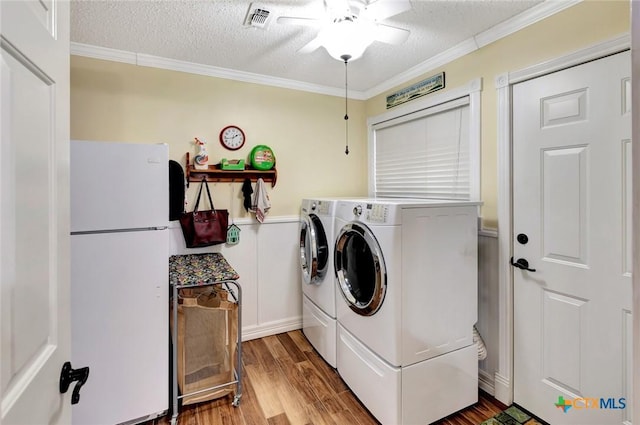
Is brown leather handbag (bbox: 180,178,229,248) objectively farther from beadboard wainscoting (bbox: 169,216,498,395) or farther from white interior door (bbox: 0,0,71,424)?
white interior door (bbox: 0,0,71,424)

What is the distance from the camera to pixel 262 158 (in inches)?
111

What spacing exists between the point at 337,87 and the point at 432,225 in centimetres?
197

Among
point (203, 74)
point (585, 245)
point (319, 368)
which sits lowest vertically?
point (319, 368)

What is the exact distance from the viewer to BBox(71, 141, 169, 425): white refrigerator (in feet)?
5.47

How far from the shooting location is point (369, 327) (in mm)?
1919

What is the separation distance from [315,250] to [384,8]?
5.43 feet

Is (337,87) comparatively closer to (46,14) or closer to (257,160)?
(257,160)

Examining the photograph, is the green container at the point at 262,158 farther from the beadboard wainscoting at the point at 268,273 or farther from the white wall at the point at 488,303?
the white wall at the point at 488,303

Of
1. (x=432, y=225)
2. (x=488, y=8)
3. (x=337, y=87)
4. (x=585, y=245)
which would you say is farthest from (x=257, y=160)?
(x=585, y=245)

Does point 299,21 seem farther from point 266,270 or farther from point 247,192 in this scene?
point 266,270

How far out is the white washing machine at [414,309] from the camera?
5.67 feet

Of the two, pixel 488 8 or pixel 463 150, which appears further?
pixel 463 150

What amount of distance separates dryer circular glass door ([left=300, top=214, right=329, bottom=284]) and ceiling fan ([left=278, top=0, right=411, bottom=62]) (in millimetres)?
1254

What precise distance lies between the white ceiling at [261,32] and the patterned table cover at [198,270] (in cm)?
156
